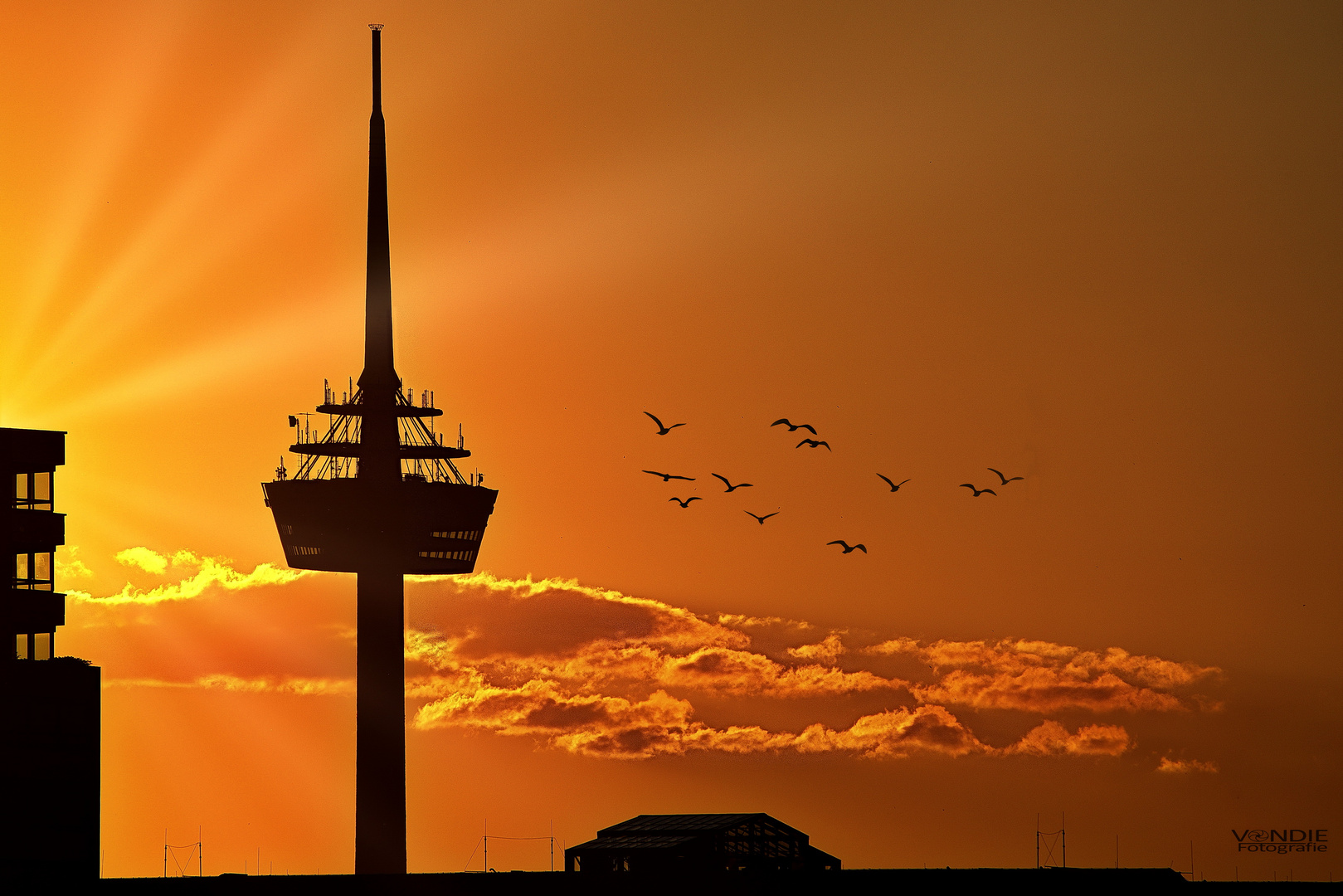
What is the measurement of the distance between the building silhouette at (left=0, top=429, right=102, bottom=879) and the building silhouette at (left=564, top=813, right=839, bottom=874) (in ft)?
131

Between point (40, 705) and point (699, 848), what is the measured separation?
184 feet

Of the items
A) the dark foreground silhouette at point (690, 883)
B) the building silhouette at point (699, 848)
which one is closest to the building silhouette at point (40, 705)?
the dark foreground silhouette at point (690, 883)

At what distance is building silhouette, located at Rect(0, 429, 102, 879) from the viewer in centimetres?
13612

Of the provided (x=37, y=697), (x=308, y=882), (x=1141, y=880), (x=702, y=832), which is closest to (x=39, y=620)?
(x=37, y=697)

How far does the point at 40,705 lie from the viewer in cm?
13825

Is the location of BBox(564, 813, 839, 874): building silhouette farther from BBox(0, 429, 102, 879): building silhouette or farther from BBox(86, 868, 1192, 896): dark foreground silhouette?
BBox(0, 429, 102, 879): building silhouette

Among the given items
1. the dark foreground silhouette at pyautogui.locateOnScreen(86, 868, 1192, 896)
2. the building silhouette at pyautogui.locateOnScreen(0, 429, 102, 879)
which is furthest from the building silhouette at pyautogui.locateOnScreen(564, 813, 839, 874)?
the building silhouette at pyautogui.locateOnScreen(0, 429, 102, 879)

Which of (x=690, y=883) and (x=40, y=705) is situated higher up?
(x=40, y=705)

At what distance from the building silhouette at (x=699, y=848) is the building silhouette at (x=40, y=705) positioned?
4004 cm

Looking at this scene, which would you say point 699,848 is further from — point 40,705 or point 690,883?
point 40,705

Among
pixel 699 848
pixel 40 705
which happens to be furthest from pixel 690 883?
pixel 40 705

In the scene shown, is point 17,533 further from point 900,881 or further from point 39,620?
point 900,881

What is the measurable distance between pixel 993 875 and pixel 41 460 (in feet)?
258

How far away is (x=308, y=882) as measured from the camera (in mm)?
143125
